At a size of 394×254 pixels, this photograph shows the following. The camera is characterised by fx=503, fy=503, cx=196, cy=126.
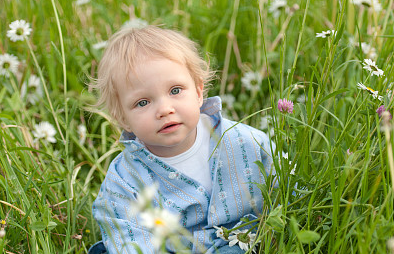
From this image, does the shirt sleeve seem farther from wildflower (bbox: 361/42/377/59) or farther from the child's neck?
wildflower (bbox: 361/42/377/59)

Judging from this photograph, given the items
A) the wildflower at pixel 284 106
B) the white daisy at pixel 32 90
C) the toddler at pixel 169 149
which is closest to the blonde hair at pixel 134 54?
the toddler at pixel 169 149

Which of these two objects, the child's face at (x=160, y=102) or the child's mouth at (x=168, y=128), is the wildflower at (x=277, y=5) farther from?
the child's mouth at (x=168, y=128)

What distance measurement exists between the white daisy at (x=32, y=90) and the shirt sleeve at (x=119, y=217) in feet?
2.59

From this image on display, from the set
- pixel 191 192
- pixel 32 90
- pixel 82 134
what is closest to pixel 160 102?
pixel 191 192

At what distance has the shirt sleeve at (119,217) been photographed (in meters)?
1.24

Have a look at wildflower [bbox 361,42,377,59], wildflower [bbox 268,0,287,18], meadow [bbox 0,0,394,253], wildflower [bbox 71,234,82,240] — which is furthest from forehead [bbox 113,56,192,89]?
wildflower [bbox 268,0,287,18]

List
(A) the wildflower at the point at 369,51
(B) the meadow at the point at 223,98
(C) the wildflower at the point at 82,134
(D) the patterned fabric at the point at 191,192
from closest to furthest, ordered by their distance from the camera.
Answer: (B) the meadow at the point at 223,98 → (D) the patterned fabric at the point at 191,192 → (A) the wildflower at the point at 369,51 → (C) the wildflower at the point at 82,134

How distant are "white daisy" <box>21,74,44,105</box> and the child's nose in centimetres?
93

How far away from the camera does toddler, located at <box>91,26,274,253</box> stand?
1.19 metres

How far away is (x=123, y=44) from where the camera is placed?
1.25 metres

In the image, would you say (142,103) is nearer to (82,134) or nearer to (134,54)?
(134,54)

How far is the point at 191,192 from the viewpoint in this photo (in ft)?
4.25

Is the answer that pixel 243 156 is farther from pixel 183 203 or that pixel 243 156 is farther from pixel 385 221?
pixel 385 221

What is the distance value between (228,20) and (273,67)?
32cm
